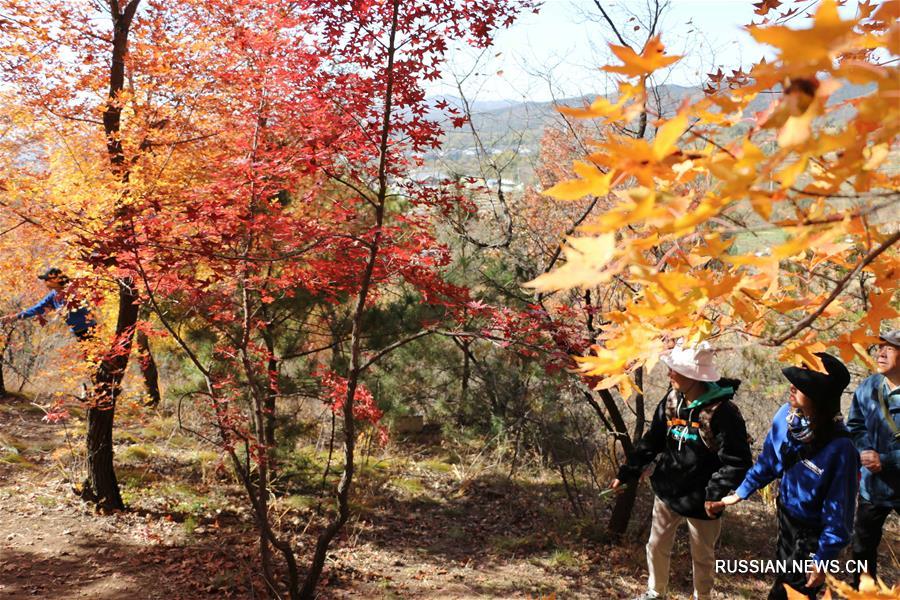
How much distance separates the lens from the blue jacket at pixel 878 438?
8.54ft

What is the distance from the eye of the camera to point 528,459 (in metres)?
7.11

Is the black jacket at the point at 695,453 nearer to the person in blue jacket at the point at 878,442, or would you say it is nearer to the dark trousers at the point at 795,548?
the dark trousers at the point at 795,548

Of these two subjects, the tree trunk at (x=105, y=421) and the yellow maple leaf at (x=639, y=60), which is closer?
the yellow maple leaf at (x=639, y=60)

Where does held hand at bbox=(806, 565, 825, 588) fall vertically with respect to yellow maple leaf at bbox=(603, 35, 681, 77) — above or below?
below

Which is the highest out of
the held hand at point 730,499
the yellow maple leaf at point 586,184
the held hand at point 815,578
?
the yellow maple leaf at point 586,184

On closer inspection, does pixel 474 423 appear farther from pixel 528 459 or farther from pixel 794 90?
pixel 794 90

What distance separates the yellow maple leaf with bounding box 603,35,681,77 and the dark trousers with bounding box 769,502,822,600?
7.68 feet

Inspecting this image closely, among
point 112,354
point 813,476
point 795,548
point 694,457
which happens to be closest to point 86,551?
point 112,354

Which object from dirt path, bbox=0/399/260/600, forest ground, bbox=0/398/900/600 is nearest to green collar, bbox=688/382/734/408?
forest ground, bbox=0/398/900/600

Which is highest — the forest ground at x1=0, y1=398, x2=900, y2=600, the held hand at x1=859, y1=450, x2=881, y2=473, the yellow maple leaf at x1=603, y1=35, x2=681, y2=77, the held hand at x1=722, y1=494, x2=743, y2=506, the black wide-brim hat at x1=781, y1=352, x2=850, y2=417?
the yellow maple leaf at x1=603, y1=35, x2=681, y2=77

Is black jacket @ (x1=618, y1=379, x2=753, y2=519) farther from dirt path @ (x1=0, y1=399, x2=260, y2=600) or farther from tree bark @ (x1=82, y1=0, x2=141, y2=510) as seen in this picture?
tree bark @ (x1=82, y1=0, x2=141, y2=510)

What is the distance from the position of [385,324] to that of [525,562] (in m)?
3.07

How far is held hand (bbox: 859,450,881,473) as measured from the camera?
8.61 feet

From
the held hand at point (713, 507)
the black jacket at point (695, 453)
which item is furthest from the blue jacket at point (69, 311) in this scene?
the held hand at point (713, 507)
